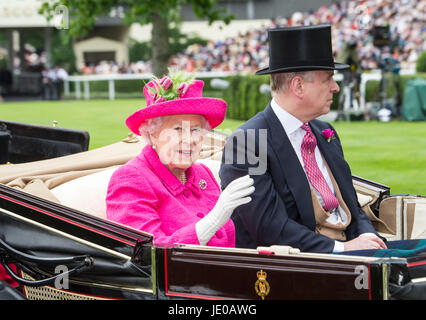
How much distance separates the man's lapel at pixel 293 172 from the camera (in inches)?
110

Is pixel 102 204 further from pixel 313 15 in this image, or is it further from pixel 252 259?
pixel 313 15

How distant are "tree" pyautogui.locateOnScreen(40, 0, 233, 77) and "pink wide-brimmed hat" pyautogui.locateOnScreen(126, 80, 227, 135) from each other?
33.6ft

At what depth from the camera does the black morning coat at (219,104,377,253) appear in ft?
9.02

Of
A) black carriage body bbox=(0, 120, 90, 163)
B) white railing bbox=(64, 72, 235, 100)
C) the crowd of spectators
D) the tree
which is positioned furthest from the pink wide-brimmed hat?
white railing bbox=(64, 72, 235, 100)

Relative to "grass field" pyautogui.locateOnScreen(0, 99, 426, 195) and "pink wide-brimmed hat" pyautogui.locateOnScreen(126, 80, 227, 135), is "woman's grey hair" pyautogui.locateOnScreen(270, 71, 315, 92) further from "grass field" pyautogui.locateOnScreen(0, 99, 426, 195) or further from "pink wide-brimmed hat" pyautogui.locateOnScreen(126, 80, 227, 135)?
"grass field" pyautogui.locateOnScreen(0, 99, 426, 195)

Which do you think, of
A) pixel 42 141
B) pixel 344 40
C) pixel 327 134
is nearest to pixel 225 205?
pixel 327 134

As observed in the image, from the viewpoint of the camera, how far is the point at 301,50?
9.53 ft

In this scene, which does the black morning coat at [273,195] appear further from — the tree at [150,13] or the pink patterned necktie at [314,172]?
the tree at [150,13]

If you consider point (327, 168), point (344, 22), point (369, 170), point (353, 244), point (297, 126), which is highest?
point (344, 22)

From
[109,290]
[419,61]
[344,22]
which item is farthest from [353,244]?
[344,22]

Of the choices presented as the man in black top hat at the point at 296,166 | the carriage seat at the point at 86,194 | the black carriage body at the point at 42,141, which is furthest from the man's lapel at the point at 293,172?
the black carriage body at the point at 42,141

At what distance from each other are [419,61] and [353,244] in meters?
16.5

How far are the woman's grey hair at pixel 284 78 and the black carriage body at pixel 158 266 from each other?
0.96m
